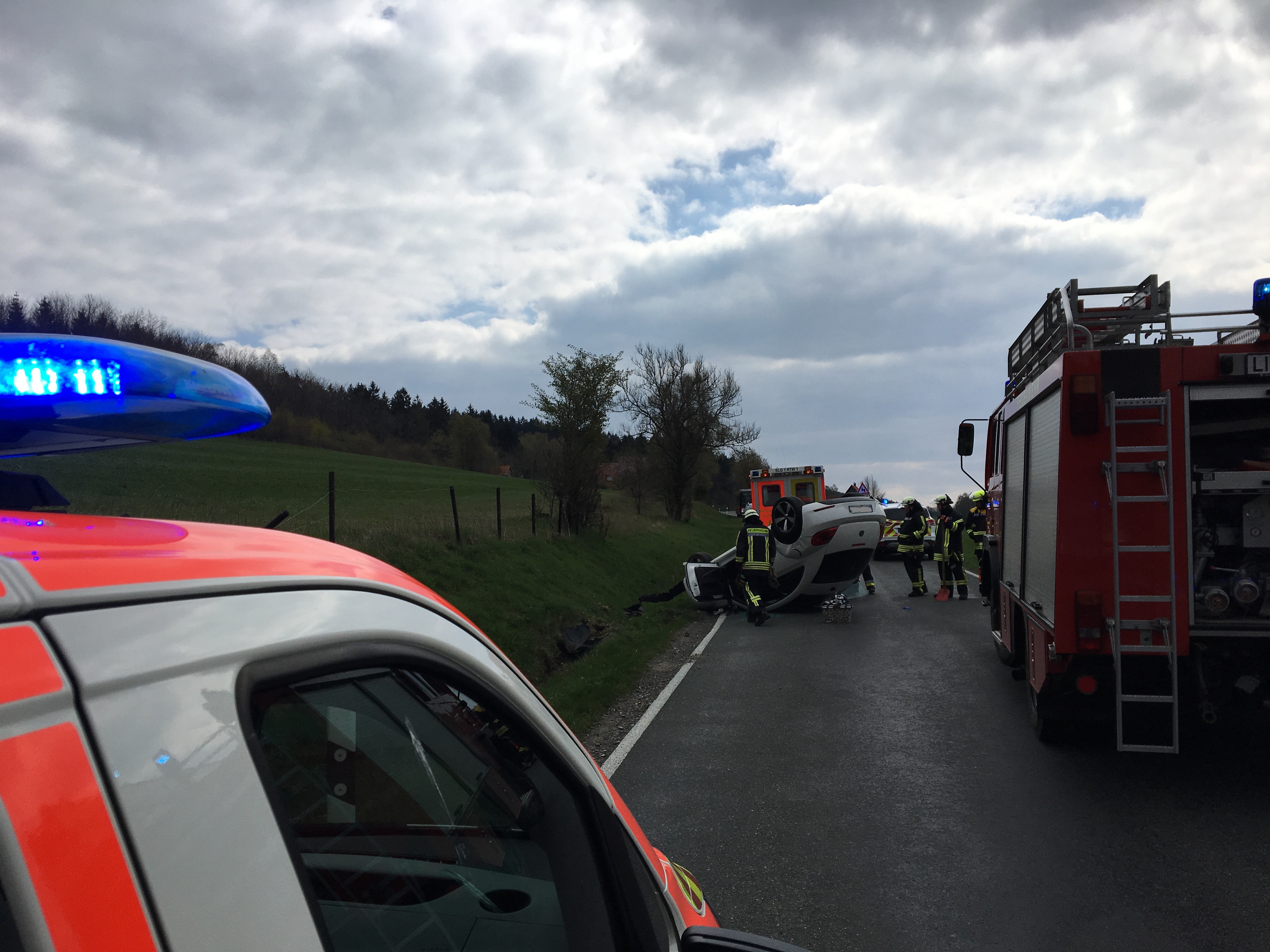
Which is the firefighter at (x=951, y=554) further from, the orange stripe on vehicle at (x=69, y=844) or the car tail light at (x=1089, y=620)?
the orange stripe on vehicle at (x=69, y=844)

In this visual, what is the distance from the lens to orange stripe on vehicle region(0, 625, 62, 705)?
2.45ft

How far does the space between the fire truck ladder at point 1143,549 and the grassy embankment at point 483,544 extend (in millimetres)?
4461

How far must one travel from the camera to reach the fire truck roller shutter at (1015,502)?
23.5ft

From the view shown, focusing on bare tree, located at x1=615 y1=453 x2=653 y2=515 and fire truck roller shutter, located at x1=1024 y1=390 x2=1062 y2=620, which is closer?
fire truck roller shutter, located at x1=1024 y1=390 x2=1062 y2=620

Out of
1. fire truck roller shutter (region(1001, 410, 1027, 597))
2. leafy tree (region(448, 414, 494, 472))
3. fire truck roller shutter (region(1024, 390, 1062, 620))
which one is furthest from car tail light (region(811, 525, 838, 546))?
leafy tree (region(448, 414, 494, 472))

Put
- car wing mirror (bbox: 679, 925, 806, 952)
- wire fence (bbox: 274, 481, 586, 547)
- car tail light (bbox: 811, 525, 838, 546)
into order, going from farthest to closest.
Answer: wire fence (bbox: 274, 481, 586, 547) → car tail light (bbox: 811, 525, 838, 546) → car wing mirror (bbox: 679, 925, 806, 952)

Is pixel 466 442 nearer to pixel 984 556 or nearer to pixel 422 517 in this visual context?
pixel 422 517

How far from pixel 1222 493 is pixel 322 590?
6.04 metres

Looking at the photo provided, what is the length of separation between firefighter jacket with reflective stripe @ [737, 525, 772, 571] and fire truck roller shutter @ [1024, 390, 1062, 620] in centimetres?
737

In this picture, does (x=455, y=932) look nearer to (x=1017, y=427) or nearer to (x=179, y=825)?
(x=179, y=825)

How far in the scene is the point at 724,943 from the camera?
1673 mm

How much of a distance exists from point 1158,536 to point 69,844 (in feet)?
19.7

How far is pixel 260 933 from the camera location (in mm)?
874

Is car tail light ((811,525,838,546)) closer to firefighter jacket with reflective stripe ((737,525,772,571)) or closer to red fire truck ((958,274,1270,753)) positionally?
firefighter jacket with reflective stripe ((737,525,772,571))
